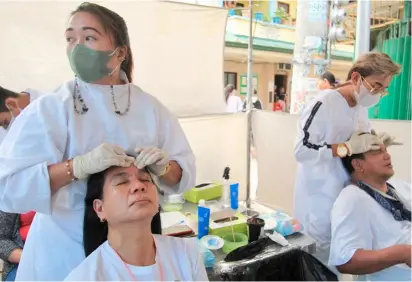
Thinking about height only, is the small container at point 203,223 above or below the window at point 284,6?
below

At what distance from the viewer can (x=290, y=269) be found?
4.98ft

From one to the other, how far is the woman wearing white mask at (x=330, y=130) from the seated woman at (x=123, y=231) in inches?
41.0

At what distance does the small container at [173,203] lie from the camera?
200 centimetres

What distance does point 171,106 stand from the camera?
2.59m

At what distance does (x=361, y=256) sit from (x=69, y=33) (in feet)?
4.32

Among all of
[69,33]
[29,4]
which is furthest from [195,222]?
[29,4]

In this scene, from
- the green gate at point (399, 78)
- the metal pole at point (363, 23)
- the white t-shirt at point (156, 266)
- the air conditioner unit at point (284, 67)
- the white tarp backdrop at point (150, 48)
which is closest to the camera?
the white t-shirt at point (156, 266)

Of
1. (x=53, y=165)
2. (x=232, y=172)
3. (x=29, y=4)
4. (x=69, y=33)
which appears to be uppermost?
(x=29, y=4)

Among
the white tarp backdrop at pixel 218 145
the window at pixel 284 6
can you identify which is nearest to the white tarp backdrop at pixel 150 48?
the white tarp backdrop at pixel 218 145

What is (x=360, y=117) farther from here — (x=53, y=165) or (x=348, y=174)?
(x=53, y=165)

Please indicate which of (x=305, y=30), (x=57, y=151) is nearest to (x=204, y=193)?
(x=57, y=151)

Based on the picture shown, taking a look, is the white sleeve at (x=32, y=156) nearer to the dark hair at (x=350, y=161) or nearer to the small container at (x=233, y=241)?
the small container at (x=233, y=241)

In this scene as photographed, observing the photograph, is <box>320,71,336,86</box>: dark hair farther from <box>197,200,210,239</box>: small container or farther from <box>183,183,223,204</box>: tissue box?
<box>197,200,210,239</box>: small container

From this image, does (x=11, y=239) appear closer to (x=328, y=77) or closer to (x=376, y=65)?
(x=376, y=65)
